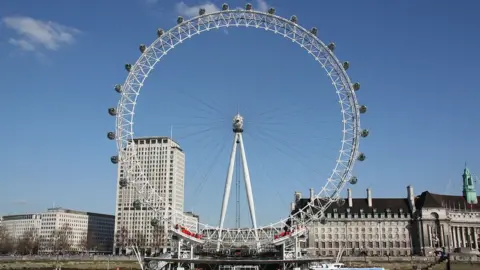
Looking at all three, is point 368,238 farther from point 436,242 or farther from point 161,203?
point 161,203

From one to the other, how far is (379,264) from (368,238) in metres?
40.8

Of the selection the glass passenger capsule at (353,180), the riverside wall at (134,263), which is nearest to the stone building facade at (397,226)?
the riverside wall at (134,263)

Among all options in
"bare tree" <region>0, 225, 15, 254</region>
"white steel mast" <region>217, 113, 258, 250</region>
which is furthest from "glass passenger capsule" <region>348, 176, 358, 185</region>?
"bare tree" <region>0, 225, 15, 254</region>

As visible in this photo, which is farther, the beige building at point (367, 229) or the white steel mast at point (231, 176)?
the beige building at point (367, 229)

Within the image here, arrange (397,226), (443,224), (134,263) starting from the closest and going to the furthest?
1. (134,263)
2. (443,224)
3. (397,226)

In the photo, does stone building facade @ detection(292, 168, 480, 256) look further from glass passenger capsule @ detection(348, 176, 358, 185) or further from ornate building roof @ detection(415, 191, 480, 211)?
glass passenger capsule @ detection(348, 176, 358, 185)

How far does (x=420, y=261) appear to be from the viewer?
10588 centimetres

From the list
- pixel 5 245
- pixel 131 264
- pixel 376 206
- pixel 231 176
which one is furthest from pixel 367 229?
pixel 5 245

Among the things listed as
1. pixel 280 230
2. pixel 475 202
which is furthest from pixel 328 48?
pixel 475 202

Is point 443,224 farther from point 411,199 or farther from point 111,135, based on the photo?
point 111,135

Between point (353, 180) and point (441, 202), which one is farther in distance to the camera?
point (441, 202)

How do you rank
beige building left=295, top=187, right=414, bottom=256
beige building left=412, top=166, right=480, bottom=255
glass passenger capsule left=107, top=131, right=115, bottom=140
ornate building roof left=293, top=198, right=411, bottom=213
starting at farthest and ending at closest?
ornate building roof left=293, top=198, right=411, bottom=213
beige building left=295, top=187, right=414, bottom=256
beige building left=412, top=166, right=480, bottom=255
glass passenger capsule left=107, top=131, right=115, bottom=140

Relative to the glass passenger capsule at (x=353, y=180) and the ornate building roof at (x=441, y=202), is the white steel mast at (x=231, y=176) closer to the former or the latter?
the glass passenger capsule at (x=353, y=180)

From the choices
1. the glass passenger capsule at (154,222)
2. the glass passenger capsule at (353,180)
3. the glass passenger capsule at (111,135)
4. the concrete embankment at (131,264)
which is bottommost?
the concrete embankment at (131,264)
